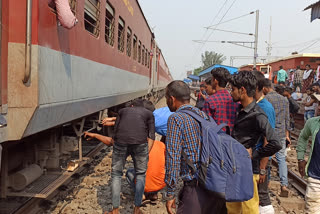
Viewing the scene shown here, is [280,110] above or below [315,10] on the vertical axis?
below

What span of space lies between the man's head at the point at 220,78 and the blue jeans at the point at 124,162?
1.30 m

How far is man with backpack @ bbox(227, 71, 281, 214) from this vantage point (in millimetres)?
2904

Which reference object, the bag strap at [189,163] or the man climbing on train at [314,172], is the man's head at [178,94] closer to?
the bag strap at [189,163]

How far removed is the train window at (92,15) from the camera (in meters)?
4.28

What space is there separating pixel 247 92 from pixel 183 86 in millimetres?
739

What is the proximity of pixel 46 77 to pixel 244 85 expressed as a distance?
1829 millimetres

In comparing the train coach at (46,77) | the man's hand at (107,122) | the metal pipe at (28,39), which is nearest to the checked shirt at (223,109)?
the train coach at (46,77)

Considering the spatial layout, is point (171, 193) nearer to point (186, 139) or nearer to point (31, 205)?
point (186, 139)

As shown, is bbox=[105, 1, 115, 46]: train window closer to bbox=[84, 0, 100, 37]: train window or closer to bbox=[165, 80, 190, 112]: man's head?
bbox=[84, 0, 100, 37]: train window

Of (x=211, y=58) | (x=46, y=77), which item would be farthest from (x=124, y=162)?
(x=211, y=58)

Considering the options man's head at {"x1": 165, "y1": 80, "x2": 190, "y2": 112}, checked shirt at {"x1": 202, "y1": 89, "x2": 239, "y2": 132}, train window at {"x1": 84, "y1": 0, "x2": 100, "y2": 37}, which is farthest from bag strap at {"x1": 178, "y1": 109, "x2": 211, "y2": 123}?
train window at {"x1": 84, "y1": 0, "x2": 100, "y2": 37}

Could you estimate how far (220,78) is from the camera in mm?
3498

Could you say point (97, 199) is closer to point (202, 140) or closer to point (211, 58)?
point (202, 140)

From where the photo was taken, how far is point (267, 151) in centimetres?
294
